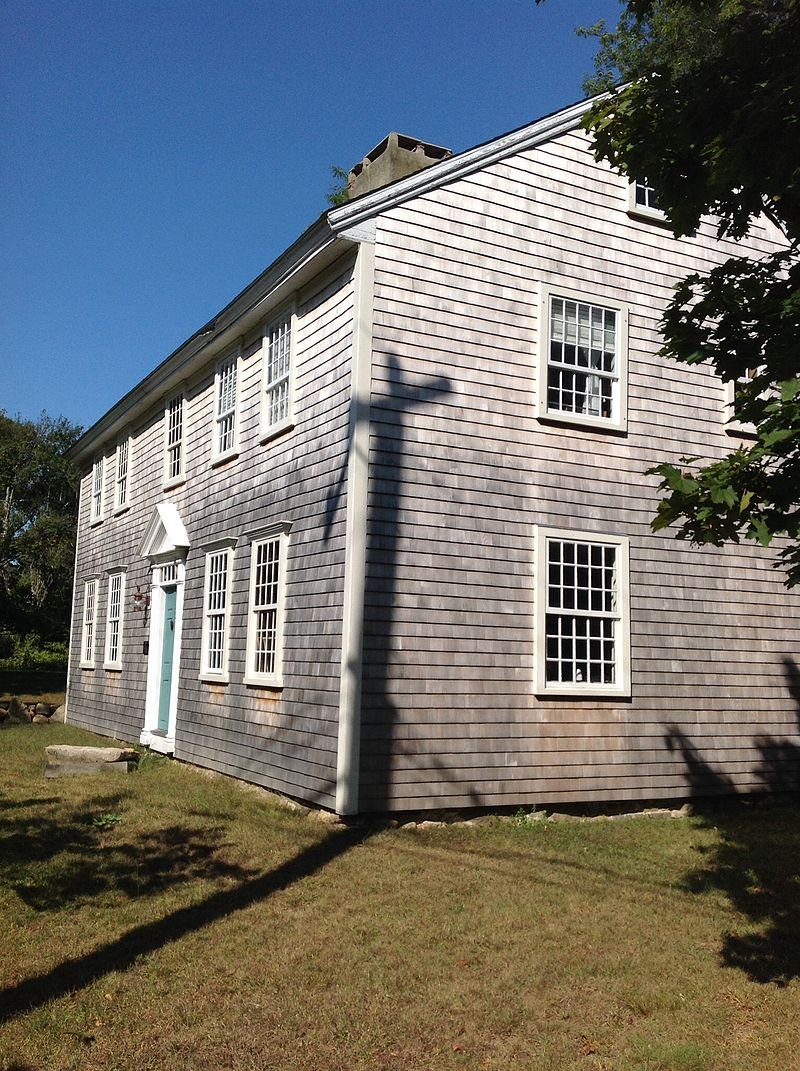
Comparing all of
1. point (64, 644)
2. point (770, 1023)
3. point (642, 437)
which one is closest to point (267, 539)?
point (642, 437)

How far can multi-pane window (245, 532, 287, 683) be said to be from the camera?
11.3 m

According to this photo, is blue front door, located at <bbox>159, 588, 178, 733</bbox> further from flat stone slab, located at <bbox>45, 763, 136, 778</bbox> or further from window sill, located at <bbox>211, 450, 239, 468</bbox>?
window sill, located at <bbox>211, 450, 239, 468</bbox>

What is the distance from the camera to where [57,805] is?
33.1ft

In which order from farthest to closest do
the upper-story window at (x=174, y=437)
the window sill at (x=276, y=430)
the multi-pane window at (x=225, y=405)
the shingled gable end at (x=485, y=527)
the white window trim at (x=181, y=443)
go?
the upper-story window at (x=174, y=437) < the white window trim at (x=181, y=443) < the multi-pane window at (x=225, y=405) < the window sill at (x=276, y=430) < the shingled gable end at (x=485, y=527)

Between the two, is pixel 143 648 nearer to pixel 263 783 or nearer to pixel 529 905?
pixel 263 783

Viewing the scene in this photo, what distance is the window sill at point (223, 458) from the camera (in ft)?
43.5

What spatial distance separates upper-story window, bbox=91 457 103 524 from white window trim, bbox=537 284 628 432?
40.5ft

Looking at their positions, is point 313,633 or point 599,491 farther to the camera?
point 599,491

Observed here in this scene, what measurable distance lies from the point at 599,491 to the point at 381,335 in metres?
3.12

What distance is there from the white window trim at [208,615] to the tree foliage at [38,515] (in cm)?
3244

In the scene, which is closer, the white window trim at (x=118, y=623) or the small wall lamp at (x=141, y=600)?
the small wall lamp at (x=141, y=600)

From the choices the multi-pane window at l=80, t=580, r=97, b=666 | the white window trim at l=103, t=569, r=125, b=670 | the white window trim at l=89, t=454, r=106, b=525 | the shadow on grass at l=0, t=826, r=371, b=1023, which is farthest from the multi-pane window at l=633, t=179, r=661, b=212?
the multi-pane window at l=80, t=580, r=97, b=666

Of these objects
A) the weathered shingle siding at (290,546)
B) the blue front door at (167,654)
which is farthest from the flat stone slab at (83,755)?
the blue front door at (167,654)

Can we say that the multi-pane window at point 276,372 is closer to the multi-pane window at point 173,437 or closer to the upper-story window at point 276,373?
the upper-story window at point 276,373
